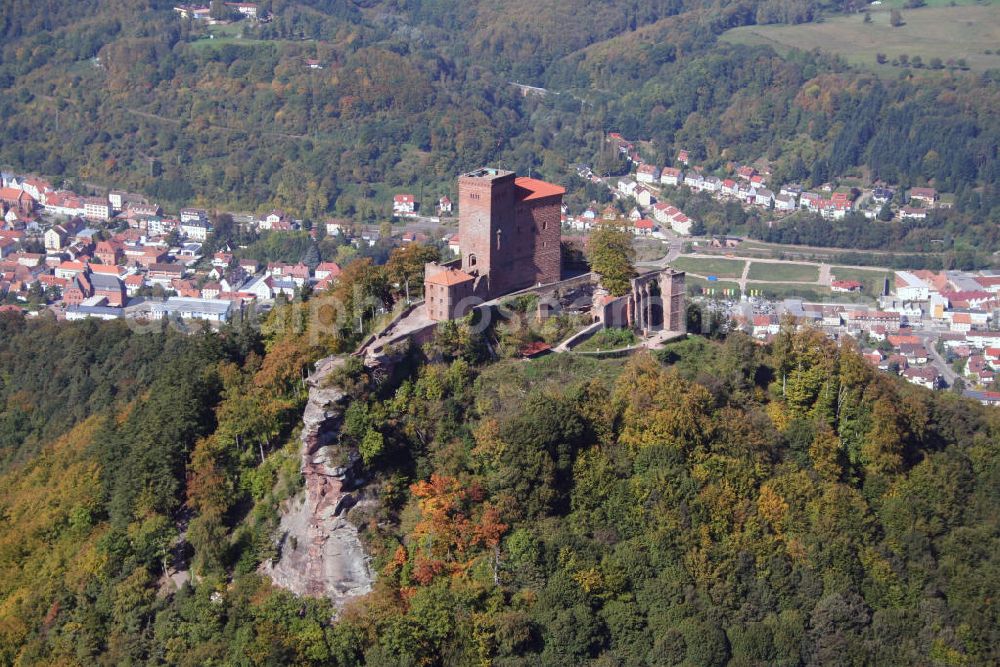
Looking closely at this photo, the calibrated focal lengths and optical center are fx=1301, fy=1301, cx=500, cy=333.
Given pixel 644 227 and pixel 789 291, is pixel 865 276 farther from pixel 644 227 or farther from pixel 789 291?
pixel 644 227

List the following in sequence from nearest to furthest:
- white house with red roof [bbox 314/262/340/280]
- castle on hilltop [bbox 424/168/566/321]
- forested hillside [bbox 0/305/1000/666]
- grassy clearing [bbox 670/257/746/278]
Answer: forested hillside [bbox 0/305/1000/666]
castle on hilltop [bbox 424/168/566/321]
white house with red roof [bbox 314/262/340/280]
grassy clearing [bbox 670/257/746/278]

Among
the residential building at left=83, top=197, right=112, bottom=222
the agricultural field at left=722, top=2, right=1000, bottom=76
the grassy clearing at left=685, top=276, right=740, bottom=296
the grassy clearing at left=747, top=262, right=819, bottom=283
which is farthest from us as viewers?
the agricultural field at left=722, top=2, right=1000, bottom=76

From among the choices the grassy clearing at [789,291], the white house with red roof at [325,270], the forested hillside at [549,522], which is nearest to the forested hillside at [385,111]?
the white house with red roof at [325,270]

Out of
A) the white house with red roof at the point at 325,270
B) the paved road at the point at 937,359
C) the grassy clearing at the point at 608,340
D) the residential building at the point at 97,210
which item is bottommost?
the paved road at the point at 937,359

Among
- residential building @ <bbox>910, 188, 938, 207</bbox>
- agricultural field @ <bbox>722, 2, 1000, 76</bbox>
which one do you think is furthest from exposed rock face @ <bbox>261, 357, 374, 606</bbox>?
agricultural field @ <bbox>722, 2, 1000, 76</bbox>

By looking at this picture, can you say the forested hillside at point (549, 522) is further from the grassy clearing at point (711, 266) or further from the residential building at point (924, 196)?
the residential building at point (924, 196)

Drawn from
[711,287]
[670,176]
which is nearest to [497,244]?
[711,287]

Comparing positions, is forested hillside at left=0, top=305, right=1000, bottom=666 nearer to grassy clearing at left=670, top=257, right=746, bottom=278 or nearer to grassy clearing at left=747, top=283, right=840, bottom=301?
grassy clearing at left=747, top=283, right=840, bottom=301
